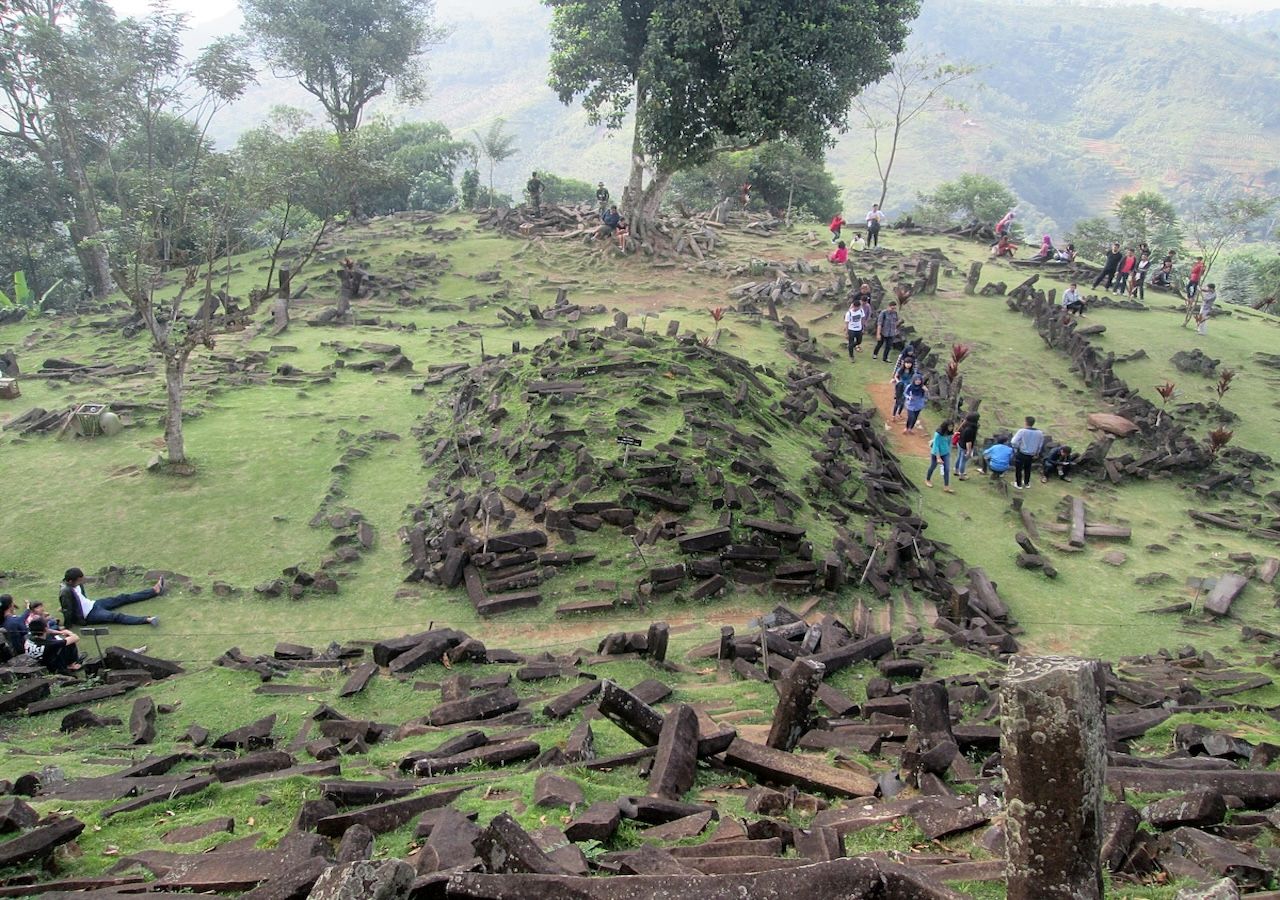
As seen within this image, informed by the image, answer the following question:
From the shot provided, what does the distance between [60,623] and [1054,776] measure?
507 inches

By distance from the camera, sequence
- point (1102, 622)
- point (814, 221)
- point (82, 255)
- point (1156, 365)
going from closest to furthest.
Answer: point (1102, 622) < point (1156, 365) < point (82, 255) < point (814, 221)

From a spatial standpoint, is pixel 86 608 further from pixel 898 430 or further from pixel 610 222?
pixel 610 222

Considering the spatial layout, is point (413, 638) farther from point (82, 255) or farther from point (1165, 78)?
point (1165, 78)

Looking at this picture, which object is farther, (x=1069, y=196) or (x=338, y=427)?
(x=1069, y=196)

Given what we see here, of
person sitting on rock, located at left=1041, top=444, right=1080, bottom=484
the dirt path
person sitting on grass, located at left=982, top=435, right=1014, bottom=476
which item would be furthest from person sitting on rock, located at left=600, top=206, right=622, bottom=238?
person sitting on rock, located at left=1041, top=444, right=1080, bottom=484

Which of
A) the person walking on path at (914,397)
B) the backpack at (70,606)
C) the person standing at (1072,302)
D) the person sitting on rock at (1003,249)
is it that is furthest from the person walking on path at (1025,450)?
the person sitting on rock at (1003,249)

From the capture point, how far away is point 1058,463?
19266mm

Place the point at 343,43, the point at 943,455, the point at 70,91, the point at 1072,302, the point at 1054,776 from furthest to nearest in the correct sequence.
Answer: the point at 343,43 < the point at 70,91 < the point at 1072,302 < the point at 943,455 < the point at 1054,776

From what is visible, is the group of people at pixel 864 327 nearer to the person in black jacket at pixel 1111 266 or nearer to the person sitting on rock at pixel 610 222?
the person in black jacket at pixel 1111 266

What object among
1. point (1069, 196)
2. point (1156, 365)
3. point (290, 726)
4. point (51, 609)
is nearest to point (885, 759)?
point (290, 726)

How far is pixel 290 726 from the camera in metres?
8.33

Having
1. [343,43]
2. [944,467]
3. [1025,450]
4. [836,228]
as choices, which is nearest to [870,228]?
[836,228]

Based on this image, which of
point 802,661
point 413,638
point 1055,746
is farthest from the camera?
point 413,638

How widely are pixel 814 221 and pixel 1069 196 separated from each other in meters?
117
